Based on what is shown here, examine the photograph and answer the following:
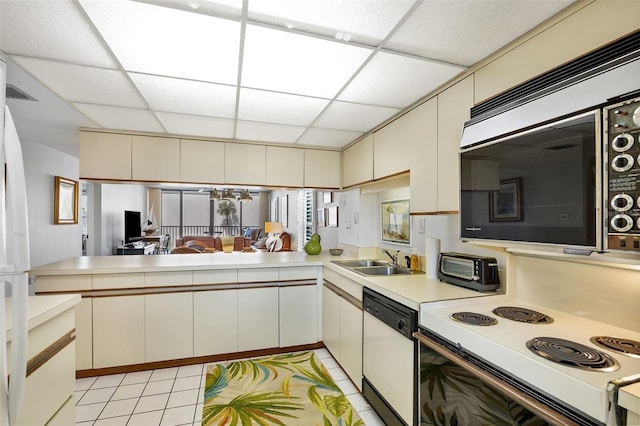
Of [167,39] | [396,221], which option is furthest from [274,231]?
[167,39]

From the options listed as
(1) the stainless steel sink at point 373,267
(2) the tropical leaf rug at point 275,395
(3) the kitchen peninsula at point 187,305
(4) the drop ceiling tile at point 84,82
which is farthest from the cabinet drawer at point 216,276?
(4) the drop ceiling tile at point 84,82

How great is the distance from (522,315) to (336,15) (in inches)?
64.9

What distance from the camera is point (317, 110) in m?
2.45

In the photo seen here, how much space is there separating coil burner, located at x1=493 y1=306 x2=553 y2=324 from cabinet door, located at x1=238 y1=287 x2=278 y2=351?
200 cm

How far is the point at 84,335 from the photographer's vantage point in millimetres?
2484

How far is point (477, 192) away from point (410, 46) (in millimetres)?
844

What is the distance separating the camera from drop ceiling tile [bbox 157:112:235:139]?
103 inches

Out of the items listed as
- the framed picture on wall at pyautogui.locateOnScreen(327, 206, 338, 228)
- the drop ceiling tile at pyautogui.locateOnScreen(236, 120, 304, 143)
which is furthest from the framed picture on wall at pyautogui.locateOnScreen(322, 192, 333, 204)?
the drop ceiling tile at pyautogui.locateOnScreen(236, 120, 304, 143)

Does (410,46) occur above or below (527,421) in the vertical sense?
above

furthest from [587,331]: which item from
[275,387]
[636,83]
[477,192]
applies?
[275,387]

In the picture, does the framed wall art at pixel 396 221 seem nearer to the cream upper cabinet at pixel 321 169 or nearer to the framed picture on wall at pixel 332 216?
the cream upper cabinet at pixel 321 169

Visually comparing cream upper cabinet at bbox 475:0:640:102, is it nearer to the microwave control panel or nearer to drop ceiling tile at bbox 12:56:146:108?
the microwave control panel

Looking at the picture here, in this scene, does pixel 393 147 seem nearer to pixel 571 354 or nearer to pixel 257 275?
pixel 257 275

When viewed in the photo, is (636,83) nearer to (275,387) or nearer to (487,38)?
(487,38)
